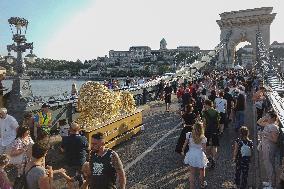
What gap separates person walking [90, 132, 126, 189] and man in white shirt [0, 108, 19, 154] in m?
3.98

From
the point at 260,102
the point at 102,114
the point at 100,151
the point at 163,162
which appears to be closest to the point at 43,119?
the point at 102,114

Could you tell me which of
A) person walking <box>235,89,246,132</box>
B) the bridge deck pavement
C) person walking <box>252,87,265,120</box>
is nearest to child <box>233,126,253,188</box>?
the bridge deck pavement

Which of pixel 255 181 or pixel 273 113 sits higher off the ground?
pixel 273 113

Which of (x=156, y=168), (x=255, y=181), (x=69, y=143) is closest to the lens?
(x=69, y=143)

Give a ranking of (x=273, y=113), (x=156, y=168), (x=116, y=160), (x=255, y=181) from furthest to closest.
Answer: (x=156, y=168), (x=255, y=181), (x=273, y=113), (x=116, y=160)

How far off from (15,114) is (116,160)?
783 cm

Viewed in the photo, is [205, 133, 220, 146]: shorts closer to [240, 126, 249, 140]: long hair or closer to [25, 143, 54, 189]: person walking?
[240, 126, 249, 140]: long hair

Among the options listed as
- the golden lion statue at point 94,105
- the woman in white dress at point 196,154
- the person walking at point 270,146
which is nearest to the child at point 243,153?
the person walking at point 270,146

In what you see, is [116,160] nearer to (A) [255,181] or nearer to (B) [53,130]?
(A) [255,181]

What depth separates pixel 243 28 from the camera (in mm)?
85000

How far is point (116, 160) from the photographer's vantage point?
20.1 ft

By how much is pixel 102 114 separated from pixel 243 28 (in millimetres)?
76850

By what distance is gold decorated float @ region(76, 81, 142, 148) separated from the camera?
41.3 feet

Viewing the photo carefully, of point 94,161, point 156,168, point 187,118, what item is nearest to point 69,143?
point 94,161
